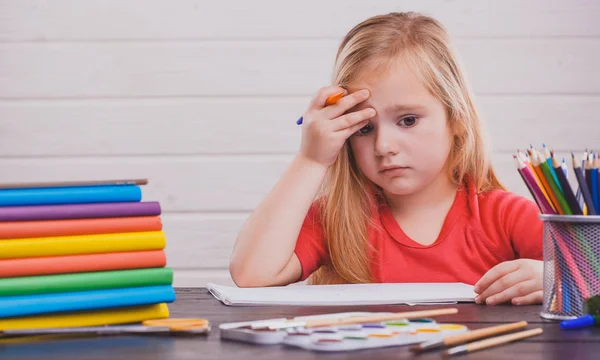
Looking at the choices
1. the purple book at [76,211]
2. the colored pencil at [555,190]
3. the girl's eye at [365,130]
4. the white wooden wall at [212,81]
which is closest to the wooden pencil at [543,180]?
Result: the colored pencil at [555,190]

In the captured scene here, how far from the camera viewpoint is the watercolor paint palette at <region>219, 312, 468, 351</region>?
74cm

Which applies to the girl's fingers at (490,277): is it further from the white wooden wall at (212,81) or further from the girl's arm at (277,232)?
the white wooden wall at (212,81)

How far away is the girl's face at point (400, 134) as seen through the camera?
1.43 metres

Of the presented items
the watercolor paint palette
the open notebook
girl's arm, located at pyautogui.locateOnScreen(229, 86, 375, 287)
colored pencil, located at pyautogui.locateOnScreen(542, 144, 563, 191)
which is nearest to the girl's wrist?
girl's arm, located at pyautogui.locateOnScreen(229, 86, 375, 287)

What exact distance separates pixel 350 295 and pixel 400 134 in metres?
0.41

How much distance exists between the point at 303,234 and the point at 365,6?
1196 millimetres

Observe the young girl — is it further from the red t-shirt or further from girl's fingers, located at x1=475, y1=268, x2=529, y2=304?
girl's fingers, located at x1=475, y1=268, x2=529, y2=304

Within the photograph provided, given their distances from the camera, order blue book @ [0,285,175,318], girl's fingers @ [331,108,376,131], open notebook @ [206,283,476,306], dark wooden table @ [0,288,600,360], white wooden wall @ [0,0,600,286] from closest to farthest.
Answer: dark wooden table @ [0,288,600,360] < blue book @ [0,285,175,318] < open notebook @ [206,283,476,306] < girl's fingers @ [331,108,376,131] < white wooden wall @ [0,0,600,286]

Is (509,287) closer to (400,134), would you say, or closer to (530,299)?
(530,299)

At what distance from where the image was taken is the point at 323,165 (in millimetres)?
1496

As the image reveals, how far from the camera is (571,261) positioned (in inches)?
36.4

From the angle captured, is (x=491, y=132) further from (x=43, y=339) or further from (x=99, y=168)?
(x=43, y=339)

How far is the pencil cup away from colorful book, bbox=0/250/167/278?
441mm

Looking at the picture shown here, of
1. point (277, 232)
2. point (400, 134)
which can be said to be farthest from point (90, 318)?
point (400, 134)
